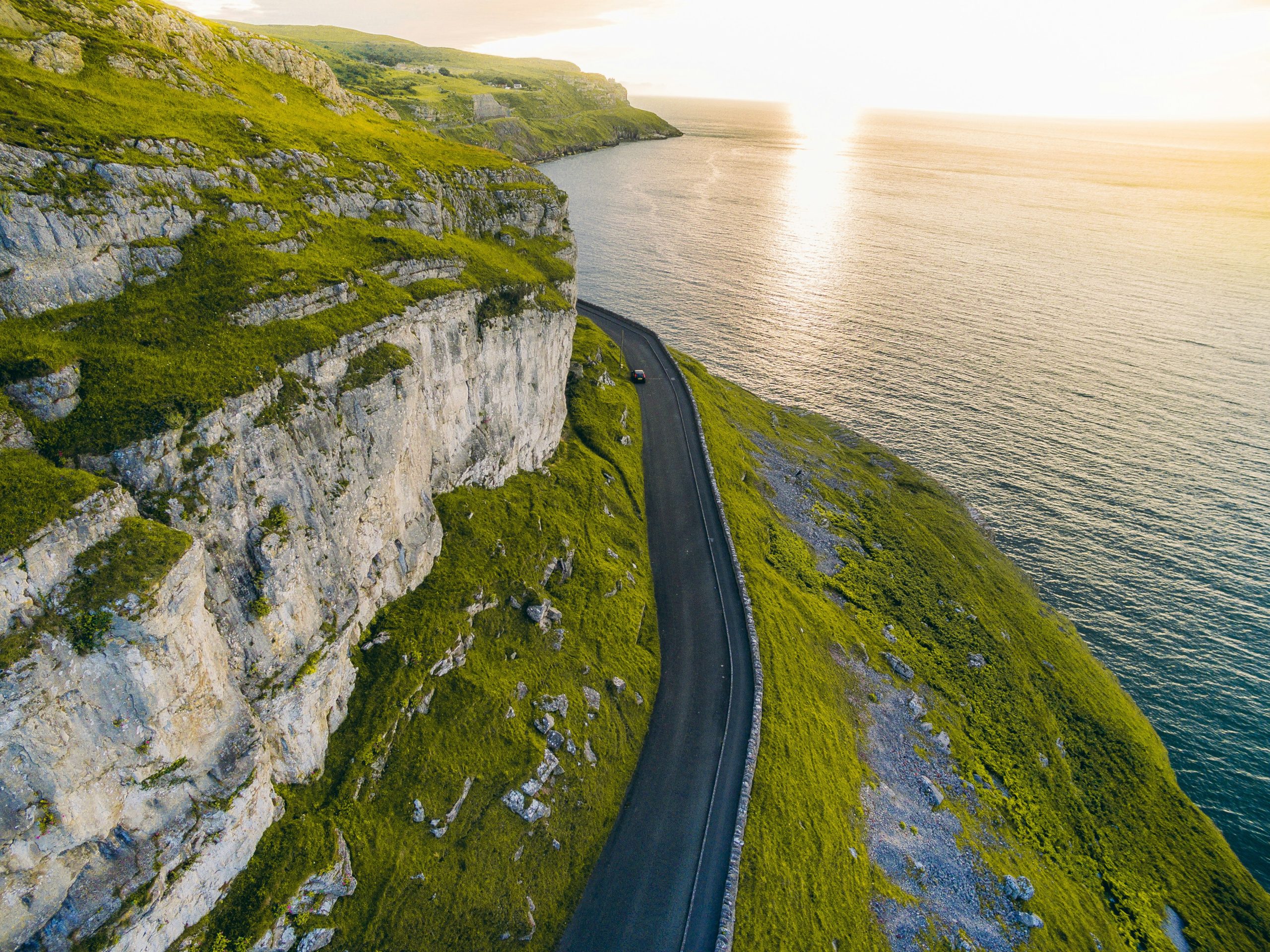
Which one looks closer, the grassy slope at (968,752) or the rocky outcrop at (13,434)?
the rocky outcrop at (13,434)

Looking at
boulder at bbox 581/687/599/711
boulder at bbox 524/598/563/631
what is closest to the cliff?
boulder at bbox 524/598/563/631

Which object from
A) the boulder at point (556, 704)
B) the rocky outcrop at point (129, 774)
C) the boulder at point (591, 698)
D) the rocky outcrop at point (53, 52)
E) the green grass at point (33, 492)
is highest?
the rocky outcrop at point (53, 52)

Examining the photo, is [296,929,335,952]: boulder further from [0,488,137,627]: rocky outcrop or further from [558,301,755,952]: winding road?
[0,488,137,627]: rocky outcrop

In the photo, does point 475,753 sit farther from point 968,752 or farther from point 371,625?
point 968,752

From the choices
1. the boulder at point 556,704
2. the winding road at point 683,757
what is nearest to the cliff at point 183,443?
the boulder at point 556,704

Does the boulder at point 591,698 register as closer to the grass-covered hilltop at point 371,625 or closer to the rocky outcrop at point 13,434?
the grass-covered hilltop at point 371,625

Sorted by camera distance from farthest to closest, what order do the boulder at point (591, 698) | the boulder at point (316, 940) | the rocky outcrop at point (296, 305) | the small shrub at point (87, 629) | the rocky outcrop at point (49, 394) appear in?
the boulder at point (591, 698) < the rocky outcrop at point (296, 305) < the boulder at point (316, 940) < the rocky outcrop at point (49, 394) < the small shrub at point (87, 629)

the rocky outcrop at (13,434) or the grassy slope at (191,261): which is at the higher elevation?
the grassy slope at (191,261)

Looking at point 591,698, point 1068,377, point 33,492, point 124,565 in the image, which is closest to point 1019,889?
point 591,698
